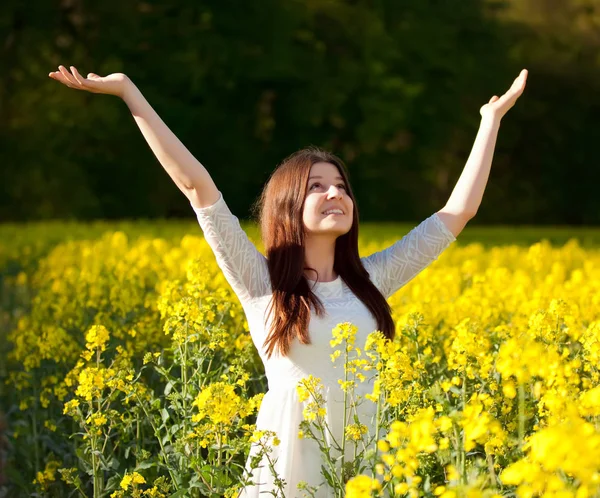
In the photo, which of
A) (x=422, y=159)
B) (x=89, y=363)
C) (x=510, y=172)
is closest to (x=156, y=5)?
(x=422, y=159)

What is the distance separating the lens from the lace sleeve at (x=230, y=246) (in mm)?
3283

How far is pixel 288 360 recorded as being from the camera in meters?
3.21

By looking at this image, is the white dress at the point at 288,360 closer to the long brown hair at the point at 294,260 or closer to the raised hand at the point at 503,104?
the long brown hair at the point at 294,260

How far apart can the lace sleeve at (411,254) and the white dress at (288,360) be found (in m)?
0.22

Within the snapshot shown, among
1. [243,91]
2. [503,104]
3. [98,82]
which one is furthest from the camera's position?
[243,91]

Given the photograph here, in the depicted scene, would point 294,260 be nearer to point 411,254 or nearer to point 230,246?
point 230,246

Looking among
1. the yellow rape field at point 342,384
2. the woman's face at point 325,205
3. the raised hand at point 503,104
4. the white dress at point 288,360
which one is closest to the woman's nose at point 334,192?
the woman's face at point 325,205

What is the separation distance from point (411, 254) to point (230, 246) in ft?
2.11

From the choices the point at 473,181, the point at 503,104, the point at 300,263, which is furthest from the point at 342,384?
the point at 503,104

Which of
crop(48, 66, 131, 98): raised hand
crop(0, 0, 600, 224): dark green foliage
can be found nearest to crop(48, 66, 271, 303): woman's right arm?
crop(48, 66, 131, 98): raised hand

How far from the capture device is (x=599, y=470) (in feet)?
7.57

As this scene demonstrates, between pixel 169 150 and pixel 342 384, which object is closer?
pixel 342 384

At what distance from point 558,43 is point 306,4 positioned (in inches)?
396

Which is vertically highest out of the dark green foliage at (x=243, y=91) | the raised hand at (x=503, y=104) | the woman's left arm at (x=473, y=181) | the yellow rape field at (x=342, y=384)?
the dark green foliage at (x=243, y=91)
